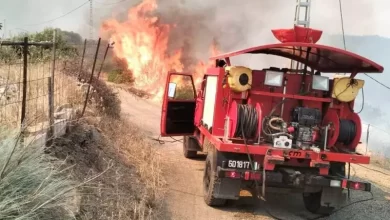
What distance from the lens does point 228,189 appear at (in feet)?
23.0

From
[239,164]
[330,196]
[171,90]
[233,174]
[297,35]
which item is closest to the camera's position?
[233,174]

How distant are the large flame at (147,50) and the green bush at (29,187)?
24.8 meters

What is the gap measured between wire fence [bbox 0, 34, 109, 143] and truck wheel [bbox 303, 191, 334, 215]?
449 cm

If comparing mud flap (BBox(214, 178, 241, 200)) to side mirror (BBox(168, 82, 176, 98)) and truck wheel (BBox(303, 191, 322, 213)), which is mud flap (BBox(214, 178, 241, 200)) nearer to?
truck wheel (BBox(303, 191, 322, 213))

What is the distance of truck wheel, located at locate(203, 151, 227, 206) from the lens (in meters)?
7.09

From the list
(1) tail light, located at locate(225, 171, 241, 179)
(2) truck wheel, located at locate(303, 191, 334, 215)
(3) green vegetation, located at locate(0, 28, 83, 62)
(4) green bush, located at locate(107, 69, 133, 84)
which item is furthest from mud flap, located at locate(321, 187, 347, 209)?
(4) green bush, located at locate(107, 69, 133, 84)

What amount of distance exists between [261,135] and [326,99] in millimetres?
1257

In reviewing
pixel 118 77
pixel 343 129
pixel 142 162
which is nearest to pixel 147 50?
pixel 118 77

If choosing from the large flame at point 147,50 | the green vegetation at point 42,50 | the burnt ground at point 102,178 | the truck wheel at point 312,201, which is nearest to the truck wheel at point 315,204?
the truck wheel at point 312,201

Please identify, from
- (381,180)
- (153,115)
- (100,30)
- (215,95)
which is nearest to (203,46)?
(100,30)

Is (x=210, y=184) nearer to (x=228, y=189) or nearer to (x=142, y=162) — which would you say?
(x=228, y=189)

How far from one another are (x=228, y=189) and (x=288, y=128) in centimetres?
135

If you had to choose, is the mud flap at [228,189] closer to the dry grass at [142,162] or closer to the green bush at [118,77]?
the dry grass at [142,162]

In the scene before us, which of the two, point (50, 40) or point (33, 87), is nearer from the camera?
point (33, 87)
